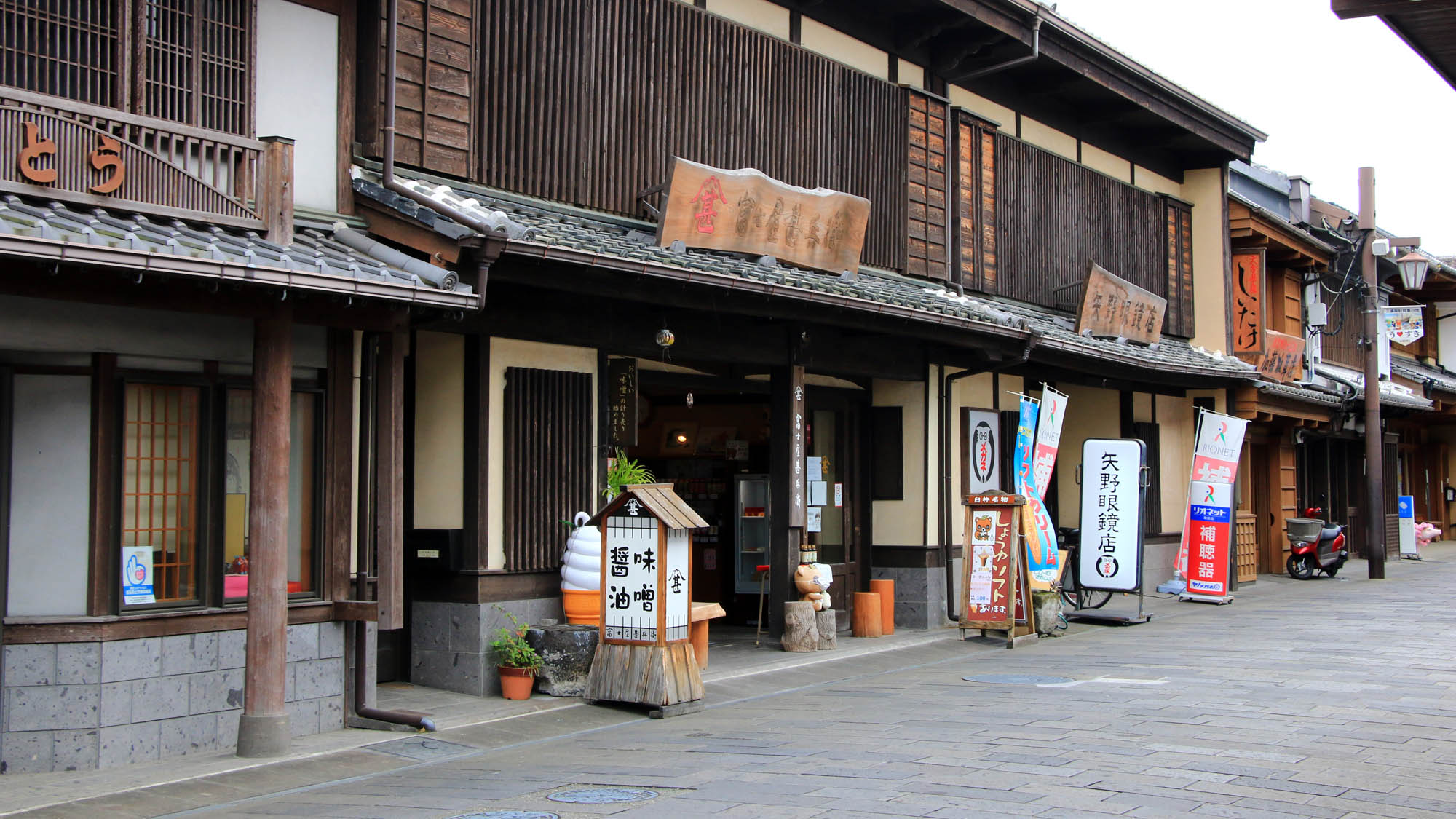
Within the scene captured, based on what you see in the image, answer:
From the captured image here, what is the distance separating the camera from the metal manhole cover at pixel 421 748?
29.2 feet

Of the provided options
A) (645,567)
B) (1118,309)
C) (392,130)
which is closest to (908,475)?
(1118,309)

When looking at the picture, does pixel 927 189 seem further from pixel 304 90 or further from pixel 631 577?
pixel 304 90

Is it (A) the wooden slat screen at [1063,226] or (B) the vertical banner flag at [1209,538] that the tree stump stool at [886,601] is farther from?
(B) the vertical banner flag at [1209,538]

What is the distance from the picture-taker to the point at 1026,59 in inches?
672

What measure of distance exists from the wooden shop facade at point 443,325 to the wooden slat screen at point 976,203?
0.07m

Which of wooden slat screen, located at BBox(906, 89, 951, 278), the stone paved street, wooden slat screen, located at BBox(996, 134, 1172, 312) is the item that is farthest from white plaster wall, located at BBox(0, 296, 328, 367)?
wooden slat screen, located at BBox(996, 134, 1172, 312)

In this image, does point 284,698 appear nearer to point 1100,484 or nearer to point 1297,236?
point 1100,484

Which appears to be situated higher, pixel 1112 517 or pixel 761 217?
pixel 761 217

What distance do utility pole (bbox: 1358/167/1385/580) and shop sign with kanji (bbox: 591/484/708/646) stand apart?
1786cm

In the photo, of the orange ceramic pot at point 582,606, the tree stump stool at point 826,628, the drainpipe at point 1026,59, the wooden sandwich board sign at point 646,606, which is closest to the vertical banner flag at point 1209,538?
the drainpipe at point 1026,59

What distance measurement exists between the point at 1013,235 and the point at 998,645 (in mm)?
6894

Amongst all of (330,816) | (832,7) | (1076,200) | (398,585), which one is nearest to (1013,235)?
(1076,200)

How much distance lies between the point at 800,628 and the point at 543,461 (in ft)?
12.8

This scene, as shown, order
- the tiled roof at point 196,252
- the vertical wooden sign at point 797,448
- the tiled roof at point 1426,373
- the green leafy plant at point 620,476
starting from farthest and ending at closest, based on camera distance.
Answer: the tiled roof at point 1426,373 < the vertical wooden sign at point 797,448 < the green leafy plant at point 620,476 < the tiled roof at point 196,252
